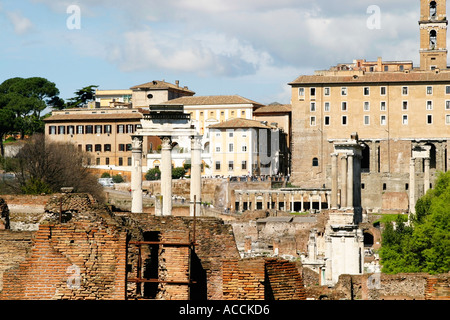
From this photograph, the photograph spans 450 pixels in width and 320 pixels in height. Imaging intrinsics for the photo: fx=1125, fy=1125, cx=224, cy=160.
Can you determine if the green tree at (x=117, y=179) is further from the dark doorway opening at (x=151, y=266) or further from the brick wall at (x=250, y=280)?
the brick wall at (x=250, y=280)

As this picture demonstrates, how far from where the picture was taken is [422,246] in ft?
139

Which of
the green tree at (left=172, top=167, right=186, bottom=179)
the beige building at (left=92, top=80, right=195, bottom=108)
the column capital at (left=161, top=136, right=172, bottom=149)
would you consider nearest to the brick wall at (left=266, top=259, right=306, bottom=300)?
the column capital at (left=161, top=136, right=172, bottom=149)

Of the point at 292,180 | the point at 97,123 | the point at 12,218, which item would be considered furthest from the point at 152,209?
the point at 12,218

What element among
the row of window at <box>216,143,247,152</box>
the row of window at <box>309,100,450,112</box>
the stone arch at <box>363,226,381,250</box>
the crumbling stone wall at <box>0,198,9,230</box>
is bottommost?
the stone arch at <box>363,226,381,250</box>

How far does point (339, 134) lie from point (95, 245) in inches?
3059

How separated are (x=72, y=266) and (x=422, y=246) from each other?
32.5 m

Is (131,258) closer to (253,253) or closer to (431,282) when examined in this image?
(431,282)

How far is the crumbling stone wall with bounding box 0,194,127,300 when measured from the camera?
11.2 m

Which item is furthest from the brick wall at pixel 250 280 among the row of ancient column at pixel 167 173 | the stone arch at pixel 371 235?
the stone arch at pixel 371 235

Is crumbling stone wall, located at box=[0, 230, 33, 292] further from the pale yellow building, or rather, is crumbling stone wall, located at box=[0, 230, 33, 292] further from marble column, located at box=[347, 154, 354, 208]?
the pale yellow building

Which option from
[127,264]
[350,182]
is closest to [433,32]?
[350,182]

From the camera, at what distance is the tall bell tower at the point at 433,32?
308ft

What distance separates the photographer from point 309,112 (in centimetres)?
→ 8838

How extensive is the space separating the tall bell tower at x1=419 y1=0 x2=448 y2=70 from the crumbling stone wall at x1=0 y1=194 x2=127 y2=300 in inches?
3348
